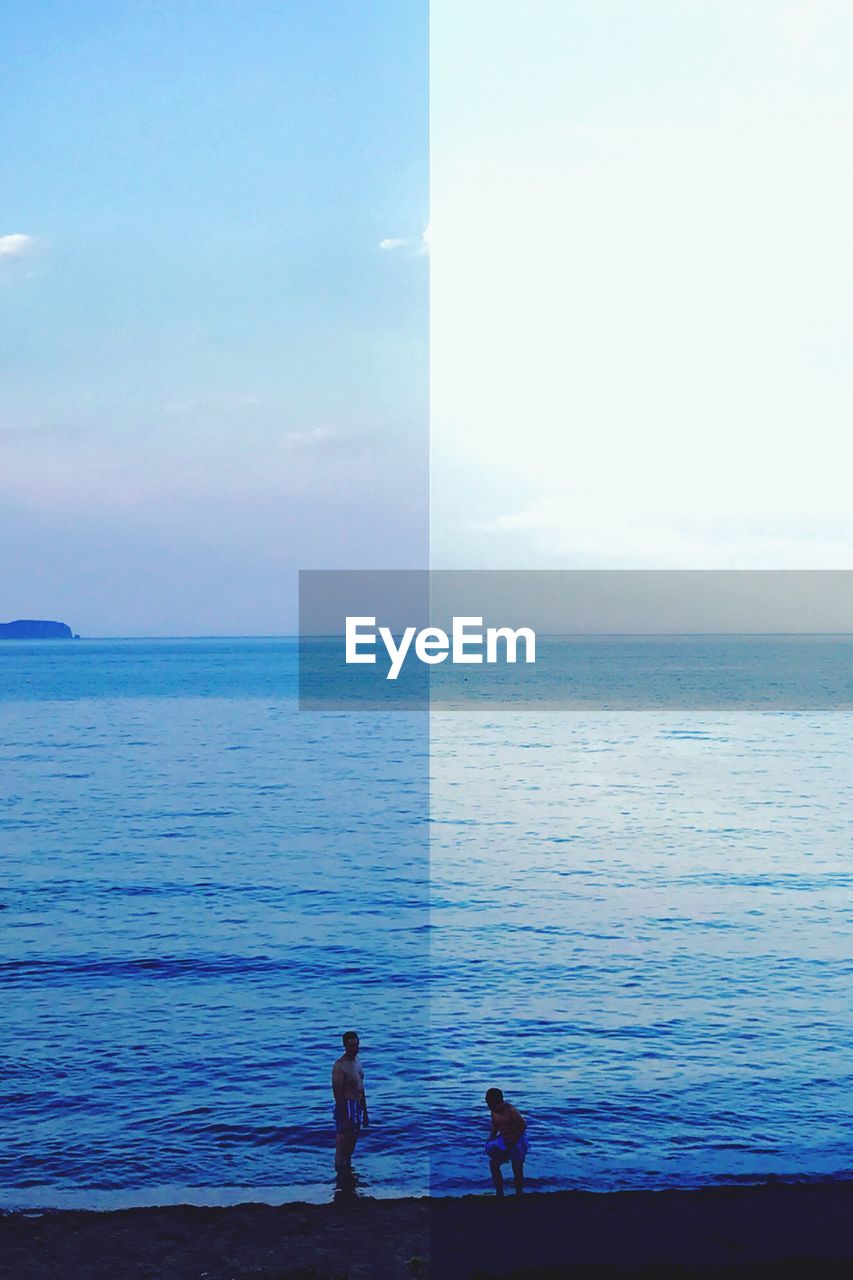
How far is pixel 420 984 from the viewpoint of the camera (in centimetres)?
3102

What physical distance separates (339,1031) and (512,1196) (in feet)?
32.3

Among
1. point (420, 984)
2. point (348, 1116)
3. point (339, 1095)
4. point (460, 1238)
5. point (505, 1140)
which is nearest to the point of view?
point (460, 1238)

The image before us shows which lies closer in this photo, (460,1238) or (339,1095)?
(460,1238)

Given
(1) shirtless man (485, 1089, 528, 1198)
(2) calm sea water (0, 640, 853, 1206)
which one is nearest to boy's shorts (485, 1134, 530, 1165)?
(1) shirtless man (485, 1089, 528, 1198)

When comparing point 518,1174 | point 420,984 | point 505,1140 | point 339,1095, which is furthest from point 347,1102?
point 420,984

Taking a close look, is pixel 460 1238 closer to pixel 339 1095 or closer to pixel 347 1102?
pixel 347 1102

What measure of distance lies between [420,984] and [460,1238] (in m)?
15.4

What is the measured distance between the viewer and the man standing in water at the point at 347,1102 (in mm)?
18875

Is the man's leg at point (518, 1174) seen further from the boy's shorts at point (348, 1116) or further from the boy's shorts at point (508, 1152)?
the boy's shorts at point (348, 1116)

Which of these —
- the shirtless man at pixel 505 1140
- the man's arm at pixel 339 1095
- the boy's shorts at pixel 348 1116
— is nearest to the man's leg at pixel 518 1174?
the shirtless man at pixel 505 1140

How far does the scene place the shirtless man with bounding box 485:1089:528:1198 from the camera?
57.9ft

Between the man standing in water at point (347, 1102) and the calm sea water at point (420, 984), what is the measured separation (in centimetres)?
57

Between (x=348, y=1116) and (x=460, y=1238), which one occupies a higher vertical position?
(x=348, y=1116)

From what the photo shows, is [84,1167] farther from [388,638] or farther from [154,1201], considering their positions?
[388,638]
